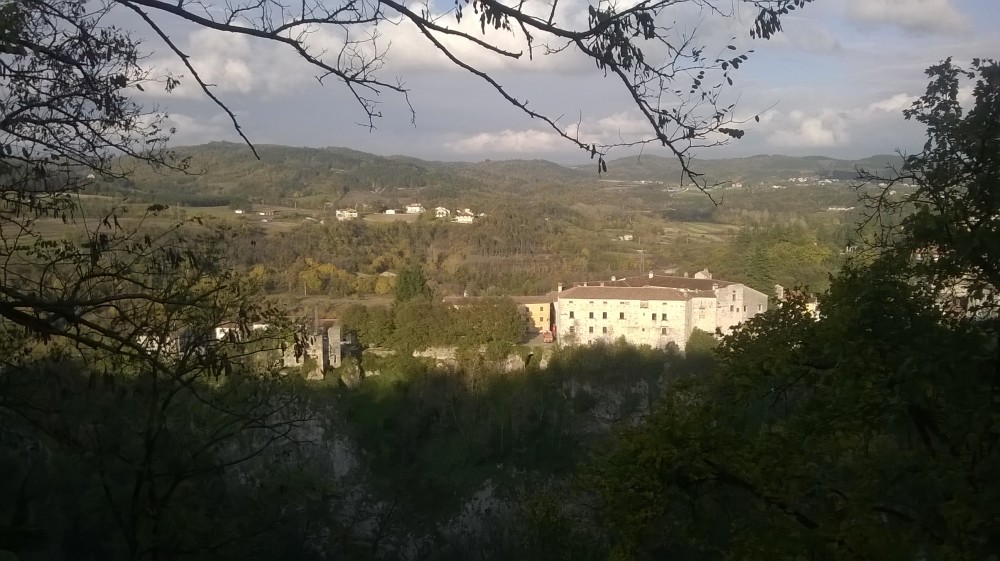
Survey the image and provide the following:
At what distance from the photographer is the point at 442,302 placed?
23.3m

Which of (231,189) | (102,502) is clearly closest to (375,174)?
(231,189)

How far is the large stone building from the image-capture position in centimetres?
2085

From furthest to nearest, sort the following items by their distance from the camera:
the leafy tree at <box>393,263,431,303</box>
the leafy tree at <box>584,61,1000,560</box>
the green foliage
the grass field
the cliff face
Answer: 1. the grass field
2. the leafy tree at <box>393,263,431,303</box>
3. the green foliage
4. the cliff face
5. the leafy tree at <box>584,61,1000,560</box>

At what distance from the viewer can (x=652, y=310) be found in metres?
21.0

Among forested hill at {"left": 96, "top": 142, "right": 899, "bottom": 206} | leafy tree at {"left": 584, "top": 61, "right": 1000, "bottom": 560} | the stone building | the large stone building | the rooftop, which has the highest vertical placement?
forested hill at {"left": 96, "top": 142, "right": 899, "bottom": 206}

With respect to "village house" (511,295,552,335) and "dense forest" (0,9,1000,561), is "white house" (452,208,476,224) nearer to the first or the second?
"village house" (511,295,552,335)

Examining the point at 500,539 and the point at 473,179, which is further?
the point at 473,179

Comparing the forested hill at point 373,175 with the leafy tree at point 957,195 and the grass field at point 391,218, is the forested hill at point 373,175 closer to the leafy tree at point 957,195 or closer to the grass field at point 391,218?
the grass field at point 391,218

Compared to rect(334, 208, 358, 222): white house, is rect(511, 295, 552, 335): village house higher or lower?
lower

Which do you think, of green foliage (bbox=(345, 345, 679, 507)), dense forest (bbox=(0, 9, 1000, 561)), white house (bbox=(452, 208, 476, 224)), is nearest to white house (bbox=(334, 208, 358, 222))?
white house (bbox=(452, 208, 476, 224))

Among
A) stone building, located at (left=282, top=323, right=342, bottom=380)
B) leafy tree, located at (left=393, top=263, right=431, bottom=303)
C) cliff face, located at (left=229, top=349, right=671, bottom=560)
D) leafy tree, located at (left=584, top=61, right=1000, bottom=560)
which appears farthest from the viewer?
leafy tree, located at (left=393, top=263, right=431, bottom=303)

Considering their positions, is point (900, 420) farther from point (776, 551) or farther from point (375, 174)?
point (375, 174)

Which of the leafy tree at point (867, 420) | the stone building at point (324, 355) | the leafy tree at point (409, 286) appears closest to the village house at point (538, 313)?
the leafy tree at point (409, 286)

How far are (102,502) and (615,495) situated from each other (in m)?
4.19
